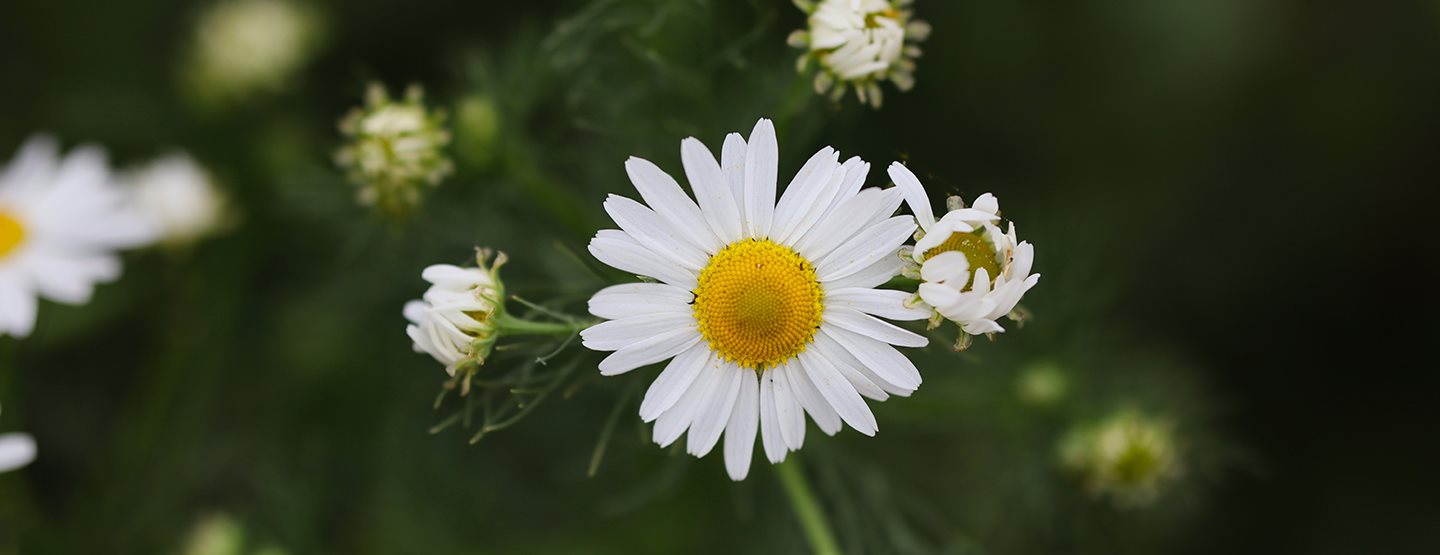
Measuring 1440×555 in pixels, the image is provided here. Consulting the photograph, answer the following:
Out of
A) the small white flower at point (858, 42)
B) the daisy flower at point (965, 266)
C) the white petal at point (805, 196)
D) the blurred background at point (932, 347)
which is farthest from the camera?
the blurred background at point (932, 347)

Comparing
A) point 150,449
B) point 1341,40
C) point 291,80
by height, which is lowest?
point 150,449

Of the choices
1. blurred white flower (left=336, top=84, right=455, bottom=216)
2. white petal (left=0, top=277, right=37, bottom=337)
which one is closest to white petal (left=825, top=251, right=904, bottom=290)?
blurred white flower (left=336, top=84, right=455, bottom=216)

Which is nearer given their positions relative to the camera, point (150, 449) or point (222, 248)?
point (150, 449)

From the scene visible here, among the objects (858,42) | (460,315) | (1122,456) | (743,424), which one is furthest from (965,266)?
(1122,456)

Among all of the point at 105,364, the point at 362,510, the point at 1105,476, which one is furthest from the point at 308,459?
the point at 1105,476

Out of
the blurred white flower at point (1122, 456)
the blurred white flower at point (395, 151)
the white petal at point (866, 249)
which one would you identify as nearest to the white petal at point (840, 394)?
the white petal at point (866, 249)

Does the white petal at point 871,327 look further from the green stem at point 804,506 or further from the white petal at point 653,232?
the green stem at point 804,506

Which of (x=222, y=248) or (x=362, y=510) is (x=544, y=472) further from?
(x=222, y=248)
